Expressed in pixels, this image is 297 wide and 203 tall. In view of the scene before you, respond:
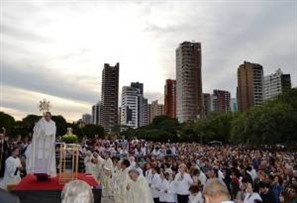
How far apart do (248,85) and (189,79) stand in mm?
28498

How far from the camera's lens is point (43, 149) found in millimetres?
13539

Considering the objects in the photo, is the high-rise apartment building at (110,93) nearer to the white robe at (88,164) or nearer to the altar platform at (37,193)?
the white robe at (88,164)

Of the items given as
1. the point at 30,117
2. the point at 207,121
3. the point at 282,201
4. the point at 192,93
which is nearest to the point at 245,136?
the point at 207,121

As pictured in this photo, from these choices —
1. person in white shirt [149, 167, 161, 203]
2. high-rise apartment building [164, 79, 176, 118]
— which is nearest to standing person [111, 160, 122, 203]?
person in white shirt [149, 167, 161, 203]

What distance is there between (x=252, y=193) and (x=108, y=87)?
586 ft

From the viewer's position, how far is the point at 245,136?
187 ft

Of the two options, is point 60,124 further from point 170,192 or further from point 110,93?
point 110,93

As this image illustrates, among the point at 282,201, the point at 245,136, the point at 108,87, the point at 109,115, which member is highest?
the point at 108,87

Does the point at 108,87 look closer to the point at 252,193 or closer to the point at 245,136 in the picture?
the point at 245,136

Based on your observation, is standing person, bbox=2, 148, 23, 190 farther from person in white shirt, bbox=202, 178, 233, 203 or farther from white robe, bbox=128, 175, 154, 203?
person in white shirt, bbox=202, 178, 233, 203

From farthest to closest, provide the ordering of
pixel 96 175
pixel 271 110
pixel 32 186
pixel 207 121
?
pixel 207 121 < pixel 271 110 < pixel 96 175 < pixel 32 186

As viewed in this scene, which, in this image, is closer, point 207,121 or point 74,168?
point 74,168

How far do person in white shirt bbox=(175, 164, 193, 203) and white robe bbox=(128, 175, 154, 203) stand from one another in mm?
2308

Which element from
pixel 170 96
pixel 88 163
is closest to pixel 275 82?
pixel 170 96
